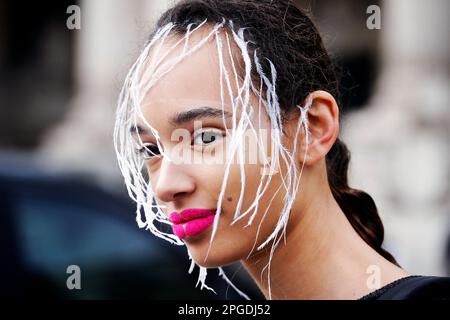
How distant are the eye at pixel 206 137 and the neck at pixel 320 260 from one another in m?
0.34

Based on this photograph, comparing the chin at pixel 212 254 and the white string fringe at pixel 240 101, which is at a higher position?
the white string fringe at pixel 240 101

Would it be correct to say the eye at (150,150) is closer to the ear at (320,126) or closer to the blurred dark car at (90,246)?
the ear at (320,126)

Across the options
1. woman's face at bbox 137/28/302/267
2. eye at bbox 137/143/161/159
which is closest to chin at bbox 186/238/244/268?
woman's face at bbox 137/28/302/267

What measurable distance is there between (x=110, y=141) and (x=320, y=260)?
712 centimetres

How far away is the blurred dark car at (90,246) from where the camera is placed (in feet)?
12.9

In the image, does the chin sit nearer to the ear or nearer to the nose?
the nose

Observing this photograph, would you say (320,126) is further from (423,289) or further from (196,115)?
(423,289)

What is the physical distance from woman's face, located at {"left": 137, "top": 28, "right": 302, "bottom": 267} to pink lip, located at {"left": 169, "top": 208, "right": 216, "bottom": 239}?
0.01 metres

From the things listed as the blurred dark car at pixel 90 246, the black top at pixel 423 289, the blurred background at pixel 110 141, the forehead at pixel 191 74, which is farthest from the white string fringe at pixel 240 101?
the blurred dark car at pixel 90 246

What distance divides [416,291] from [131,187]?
0.94 metres

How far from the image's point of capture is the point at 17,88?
12508 millimetres

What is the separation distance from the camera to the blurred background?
3953mm

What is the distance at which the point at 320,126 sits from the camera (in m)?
2.36

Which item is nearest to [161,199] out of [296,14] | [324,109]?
[324,109]
